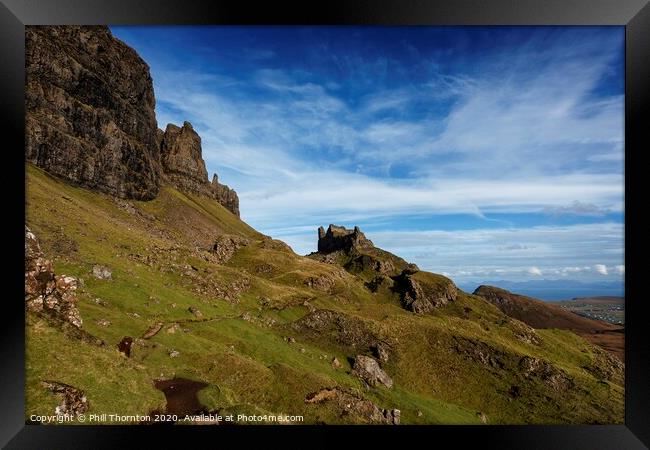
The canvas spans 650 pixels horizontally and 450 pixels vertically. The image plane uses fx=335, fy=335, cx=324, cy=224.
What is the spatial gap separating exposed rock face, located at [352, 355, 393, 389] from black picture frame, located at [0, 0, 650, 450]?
82.9 feet

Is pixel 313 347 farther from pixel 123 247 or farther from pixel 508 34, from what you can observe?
pixel 508 34

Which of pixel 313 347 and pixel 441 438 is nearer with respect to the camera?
pixel 441 438

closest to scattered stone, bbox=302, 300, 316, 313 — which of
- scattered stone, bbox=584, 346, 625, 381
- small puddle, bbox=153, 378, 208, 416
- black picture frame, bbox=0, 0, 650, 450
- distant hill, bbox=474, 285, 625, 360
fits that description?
small puddle, bbox=153, 378, 208, 416

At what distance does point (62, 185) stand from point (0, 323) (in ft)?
282

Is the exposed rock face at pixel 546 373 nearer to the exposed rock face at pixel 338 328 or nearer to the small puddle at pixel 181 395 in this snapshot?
the exposed rock face at pixel 338 328

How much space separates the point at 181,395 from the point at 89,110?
113 metres

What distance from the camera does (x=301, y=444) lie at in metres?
15.9

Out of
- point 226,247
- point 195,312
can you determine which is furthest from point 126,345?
point 226,247

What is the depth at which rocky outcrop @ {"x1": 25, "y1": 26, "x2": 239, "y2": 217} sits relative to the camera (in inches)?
3359

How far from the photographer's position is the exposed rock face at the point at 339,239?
150m

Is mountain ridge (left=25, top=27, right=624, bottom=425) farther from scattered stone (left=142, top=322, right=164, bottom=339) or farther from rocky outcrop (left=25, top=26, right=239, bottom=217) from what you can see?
rocky outcrop (left=25, top=26, right=239, bottom=217)

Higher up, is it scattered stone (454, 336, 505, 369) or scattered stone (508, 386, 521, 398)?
scattered stone (454, 336, 505, 369)

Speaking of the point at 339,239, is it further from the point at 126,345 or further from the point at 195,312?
the point at 126,345

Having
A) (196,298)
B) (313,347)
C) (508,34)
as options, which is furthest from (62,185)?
(508,34)
